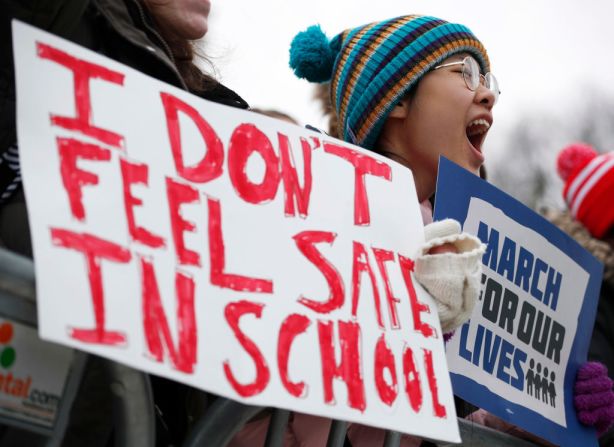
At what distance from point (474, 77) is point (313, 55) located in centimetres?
46

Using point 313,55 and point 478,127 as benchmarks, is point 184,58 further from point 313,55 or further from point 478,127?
point 478,127

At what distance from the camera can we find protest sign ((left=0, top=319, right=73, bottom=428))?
4.35ft

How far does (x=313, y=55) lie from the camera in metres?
2.70

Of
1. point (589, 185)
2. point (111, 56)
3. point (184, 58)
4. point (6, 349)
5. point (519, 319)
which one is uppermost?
point (111, 56)

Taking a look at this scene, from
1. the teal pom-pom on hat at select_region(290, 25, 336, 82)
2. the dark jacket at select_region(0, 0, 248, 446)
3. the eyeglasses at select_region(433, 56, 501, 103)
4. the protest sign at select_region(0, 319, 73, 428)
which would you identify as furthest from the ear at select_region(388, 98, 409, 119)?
the protest sign at select_region(0, 319, 73, 428)

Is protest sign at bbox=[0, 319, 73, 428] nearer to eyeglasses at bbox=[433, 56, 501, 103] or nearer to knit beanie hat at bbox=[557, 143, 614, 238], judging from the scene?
eyeglasses at bbox=[433, 56, 501, 103]

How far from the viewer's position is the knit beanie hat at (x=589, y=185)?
3.56 meters

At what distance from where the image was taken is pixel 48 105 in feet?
4.43

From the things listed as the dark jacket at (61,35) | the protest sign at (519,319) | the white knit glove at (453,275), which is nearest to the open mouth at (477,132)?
the protest sign at (519,319)

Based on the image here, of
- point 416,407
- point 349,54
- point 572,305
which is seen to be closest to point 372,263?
point 416,407

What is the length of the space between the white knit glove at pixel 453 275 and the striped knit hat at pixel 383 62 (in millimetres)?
784

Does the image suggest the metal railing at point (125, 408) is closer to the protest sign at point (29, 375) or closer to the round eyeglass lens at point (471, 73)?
the protest sign at point (29, 375)

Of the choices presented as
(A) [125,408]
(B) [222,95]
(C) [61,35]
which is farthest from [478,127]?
(A) [125,408]

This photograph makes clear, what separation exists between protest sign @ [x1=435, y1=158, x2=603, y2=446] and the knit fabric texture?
2 centimetres
